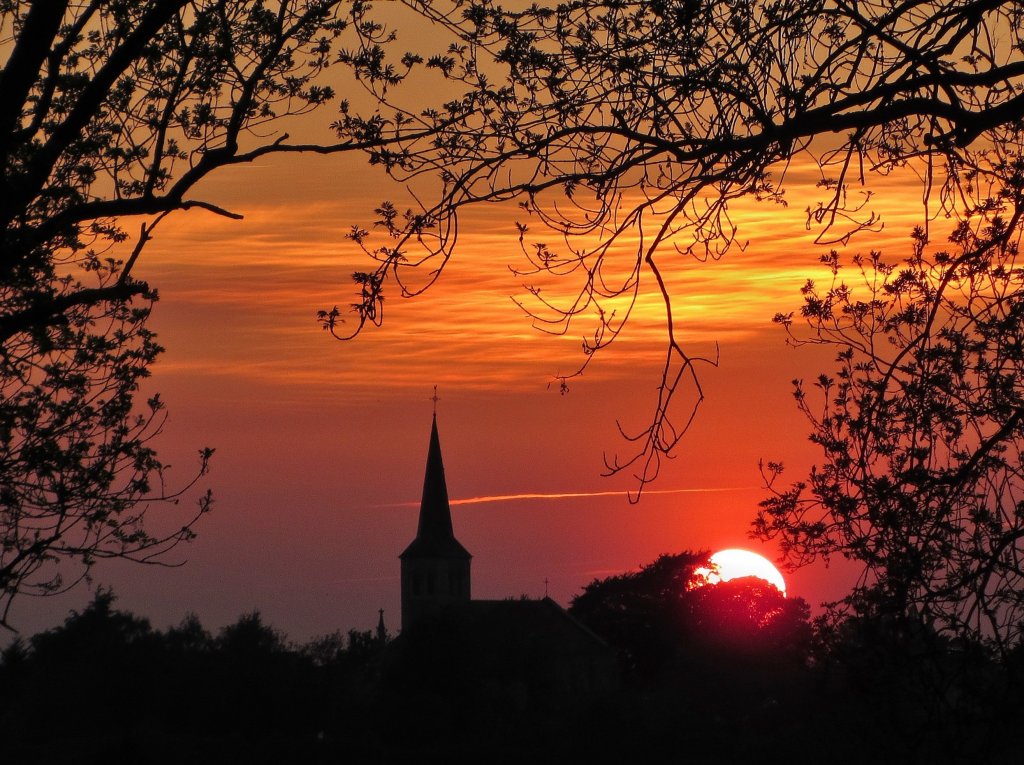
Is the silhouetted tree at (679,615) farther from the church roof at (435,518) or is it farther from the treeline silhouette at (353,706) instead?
the church roof at (435,518)

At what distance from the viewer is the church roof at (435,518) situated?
4231 inches

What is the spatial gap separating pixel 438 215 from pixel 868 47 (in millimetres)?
2614

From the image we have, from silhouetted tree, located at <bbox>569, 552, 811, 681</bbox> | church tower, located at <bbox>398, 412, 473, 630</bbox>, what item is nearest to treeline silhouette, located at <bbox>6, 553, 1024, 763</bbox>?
silhouetted tree, located at <bbox>569, 552, 811, 681</bbox>

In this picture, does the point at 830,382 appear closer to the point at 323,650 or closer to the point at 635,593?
the point at 323,650

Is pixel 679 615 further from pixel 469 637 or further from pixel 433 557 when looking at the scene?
pixel 469 637

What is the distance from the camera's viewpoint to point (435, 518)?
108312 millimetres

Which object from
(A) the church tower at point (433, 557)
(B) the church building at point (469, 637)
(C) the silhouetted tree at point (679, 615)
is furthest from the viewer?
(A) the church tower at point (433, 557)

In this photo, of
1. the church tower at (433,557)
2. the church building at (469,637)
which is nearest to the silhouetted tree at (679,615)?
the church building at (469,637)

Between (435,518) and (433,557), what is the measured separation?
3.22m

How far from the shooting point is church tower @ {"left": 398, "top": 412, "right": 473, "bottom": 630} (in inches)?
4200

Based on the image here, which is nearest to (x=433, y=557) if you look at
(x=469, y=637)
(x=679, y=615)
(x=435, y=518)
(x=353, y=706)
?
(x=435, y=518)

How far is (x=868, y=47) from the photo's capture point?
797cm

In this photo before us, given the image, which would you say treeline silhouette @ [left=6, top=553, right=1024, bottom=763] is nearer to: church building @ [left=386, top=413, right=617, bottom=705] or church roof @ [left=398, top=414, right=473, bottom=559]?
church building @ [left=386, top=413, right=617, bottom=705]

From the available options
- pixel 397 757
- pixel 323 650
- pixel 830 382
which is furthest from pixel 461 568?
pixel 830 382
